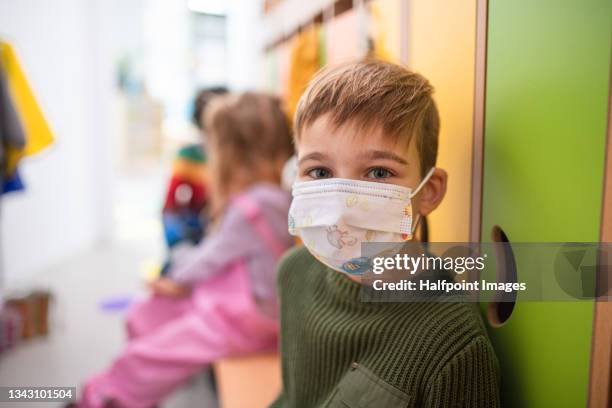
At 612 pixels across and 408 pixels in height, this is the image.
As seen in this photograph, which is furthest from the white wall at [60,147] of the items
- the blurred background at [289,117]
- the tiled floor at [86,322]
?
the tiled floor at [86,322]

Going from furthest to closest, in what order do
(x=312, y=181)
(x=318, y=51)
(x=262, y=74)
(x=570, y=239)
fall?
(x=262, y=74), (x=318, y=51), (x=312, y=181), (x=570, y=239)

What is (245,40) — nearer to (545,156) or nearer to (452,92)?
(452,92)

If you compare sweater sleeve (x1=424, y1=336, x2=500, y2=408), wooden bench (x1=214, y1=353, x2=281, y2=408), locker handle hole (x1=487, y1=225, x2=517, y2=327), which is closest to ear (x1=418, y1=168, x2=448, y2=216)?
A: locker handle hole (x1=487, y1=225, x2=517, y2=327)

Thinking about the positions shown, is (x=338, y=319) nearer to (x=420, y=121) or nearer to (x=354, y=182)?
(x=354, y=182)

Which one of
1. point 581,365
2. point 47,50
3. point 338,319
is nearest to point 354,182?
point 338,319

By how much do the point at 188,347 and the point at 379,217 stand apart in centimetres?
98

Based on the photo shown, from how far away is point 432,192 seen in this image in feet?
2.55

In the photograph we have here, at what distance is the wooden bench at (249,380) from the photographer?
1.21 meters

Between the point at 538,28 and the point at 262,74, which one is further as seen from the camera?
the point at 262,74

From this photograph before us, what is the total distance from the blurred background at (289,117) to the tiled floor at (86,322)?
0.01m

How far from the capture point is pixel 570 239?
0.62 metres

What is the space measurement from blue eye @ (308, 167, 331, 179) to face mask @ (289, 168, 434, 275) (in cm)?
2

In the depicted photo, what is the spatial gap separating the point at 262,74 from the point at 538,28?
2388mm

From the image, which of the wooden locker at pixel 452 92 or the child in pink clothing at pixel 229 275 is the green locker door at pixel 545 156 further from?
the child in pink clothing at pixel 229 275
